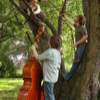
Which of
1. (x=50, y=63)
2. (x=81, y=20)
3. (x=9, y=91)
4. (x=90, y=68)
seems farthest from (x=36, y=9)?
(x=9, y=91)

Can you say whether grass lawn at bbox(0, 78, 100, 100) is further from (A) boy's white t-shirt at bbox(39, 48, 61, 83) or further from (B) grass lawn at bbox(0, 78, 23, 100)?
(A) boy's white t-shirt at bbox(39, 48, 61, 83)

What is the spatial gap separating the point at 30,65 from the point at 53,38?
542mm

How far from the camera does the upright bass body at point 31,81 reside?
265cm

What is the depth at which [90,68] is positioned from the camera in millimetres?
3336

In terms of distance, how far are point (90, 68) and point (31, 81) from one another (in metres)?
1.24

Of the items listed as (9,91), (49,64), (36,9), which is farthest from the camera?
(9,91)

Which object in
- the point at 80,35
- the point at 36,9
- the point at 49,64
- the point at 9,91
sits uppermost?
the point at 36,9

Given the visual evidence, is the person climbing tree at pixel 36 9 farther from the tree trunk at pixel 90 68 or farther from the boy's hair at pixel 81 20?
the tree trunk at pixel 90 68

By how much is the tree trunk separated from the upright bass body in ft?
3.00

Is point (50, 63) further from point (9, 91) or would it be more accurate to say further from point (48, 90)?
point (9, 91)

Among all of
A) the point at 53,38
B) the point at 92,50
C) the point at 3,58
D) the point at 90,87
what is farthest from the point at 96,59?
the point at 3,58

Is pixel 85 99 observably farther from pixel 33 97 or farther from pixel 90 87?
pixel 33 97

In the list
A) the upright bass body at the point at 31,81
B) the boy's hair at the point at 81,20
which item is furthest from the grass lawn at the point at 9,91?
the boy's hair at the point at 81,20

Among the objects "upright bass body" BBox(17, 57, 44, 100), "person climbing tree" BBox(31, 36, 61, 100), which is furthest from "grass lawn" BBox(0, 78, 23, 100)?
"person climbing tree" BBox(31, 36, 61, 100)
